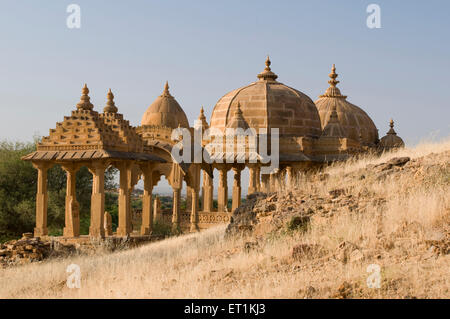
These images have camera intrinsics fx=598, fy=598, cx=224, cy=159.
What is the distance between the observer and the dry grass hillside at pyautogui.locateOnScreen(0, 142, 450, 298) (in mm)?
7988

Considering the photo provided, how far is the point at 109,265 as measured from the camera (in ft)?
40.1

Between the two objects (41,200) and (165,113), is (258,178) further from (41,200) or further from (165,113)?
(165,113)

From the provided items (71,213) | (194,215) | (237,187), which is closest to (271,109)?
(237,187)

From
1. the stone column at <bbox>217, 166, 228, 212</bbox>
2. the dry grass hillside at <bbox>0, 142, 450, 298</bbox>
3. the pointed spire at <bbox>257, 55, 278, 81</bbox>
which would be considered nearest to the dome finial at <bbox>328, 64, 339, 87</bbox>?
the pointed spire at <bbox>257, 55, 278, 81</bbox>

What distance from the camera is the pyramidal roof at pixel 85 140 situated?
64.2 ft

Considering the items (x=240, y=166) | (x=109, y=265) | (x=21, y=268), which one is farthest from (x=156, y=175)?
(x=109, y=265)

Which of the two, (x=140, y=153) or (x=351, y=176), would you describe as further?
(x=140, y=153)

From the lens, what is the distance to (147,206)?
22.3m

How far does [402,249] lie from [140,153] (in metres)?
14.1

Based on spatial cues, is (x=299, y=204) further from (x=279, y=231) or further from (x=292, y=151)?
(x=292, y=151)

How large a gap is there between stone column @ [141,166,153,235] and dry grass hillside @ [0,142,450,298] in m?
8.13

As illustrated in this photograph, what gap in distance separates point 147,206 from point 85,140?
153 inches

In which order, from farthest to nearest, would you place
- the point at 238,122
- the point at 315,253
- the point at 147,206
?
1. the point at 238,122
2. the point at 147,206
3. the point at 315,253
